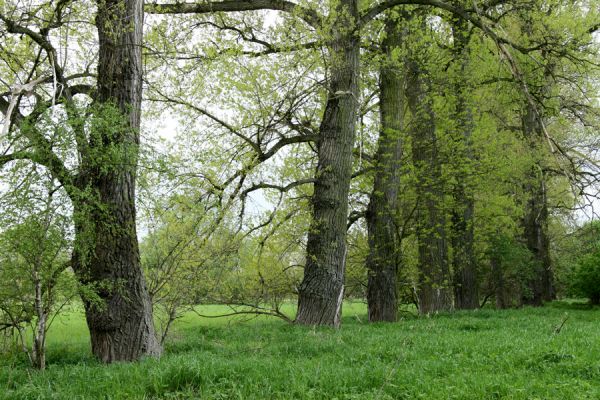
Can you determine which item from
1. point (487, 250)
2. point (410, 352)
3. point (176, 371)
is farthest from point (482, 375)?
point (487, 250)

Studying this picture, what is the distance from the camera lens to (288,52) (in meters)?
10.8

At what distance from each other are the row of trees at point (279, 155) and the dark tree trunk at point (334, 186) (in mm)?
39

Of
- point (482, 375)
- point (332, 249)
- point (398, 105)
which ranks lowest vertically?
point (482, 375)

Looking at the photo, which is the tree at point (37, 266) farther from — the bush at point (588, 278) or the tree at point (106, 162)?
the bush at point (588, 278)

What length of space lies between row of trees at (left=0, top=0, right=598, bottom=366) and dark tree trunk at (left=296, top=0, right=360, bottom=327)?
39 millimetres

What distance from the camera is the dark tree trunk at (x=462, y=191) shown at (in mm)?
14532

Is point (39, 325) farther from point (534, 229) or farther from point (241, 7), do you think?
point (534, 229)

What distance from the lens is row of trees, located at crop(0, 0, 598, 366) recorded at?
21.1 feet

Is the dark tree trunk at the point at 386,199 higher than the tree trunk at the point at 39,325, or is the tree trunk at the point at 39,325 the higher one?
the dark tree trunk at the point at 386,199

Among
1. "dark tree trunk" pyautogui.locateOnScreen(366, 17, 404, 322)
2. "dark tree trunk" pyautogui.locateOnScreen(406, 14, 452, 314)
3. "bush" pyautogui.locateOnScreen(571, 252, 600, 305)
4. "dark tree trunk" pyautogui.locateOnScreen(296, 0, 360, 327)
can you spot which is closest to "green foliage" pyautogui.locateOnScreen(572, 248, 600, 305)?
"bush" pyautogui.locateOnScreen(571, 252, 600, 305)

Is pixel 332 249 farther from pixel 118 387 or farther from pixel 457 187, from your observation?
pixel 457 187

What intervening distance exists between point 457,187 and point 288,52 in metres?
7.58

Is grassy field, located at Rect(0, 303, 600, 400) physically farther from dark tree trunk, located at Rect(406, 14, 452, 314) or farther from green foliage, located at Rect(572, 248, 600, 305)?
green foliage, located at Rect(572, 248, 600, 305)

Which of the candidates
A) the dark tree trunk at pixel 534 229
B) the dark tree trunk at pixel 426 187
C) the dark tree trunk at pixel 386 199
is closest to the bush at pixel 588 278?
the dark tree trunk at pixel 534 229
